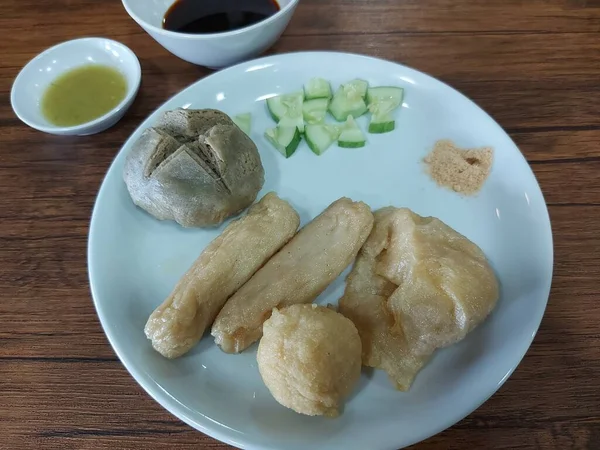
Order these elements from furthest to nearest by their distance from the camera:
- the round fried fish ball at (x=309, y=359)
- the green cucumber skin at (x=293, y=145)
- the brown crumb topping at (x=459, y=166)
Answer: the green cucumber skin at (x=293, y=145), the brown crumb topping at (x=459, y=166), the round fried fish ball at (x=309, y=359)

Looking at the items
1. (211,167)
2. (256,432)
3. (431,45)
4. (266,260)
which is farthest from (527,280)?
(431,45)

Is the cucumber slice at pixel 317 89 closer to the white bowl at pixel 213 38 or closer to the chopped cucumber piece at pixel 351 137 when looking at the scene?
the chopped cucumber piece at pixel 351 137

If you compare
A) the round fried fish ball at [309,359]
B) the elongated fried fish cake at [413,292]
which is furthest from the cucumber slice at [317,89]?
the round fried fish ball at [309,359]

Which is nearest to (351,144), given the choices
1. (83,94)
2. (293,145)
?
(293,145)

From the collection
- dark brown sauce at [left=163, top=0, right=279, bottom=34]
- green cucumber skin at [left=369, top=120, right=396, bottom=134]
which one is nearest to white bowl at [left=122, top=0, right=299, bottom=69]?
dark brown sauce at [left=163, top=0, right=279, bottom=34]

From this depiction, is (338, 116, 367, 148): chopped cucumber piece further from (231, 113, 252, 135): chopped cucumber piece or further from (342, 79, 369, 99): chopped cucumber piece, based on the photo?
(231, 113, 252, 135): chopped cucumber piece

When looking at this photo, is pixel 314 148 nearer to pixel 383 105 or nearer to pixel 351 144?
pixel 351 144

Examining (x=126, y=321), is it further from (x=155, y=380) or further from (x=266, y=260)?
(x=266, y=260)
